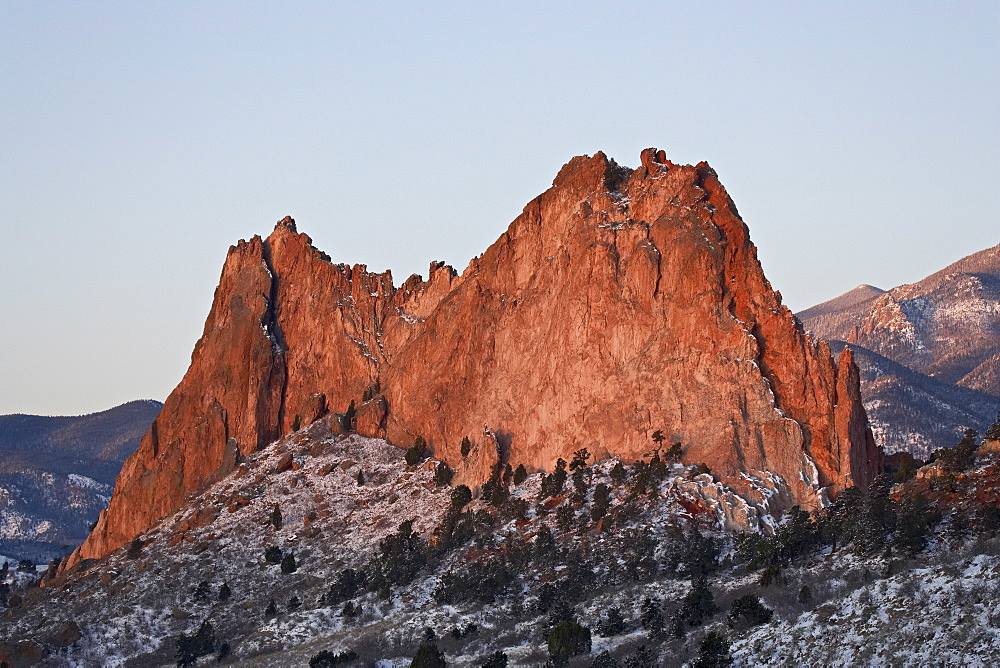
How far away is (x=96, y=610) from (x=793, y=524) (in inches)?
2001

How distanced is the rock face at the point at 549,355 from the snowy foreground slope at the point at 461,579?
3991 millimetres

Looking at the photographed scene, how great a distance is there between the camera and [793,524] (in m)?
84.1

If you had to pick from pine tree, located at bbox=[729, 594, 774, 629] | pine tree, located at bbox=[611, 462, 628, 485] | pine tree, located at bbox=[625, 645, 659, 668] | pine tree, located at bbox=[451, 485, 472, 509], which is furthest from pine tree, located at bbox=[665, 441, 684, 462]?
pine tree, located at bbox=[625, 645, 659, 668]

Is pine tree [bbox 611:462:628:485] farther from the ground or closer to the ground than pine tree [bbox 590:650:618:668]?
farther from the ground

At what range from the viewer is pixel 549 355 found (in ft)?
352

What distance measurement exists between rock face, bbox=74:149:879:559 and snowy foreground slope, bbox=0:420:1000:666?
399cm

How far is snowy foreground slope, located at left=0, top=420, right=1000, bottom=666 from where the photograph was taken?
211ft

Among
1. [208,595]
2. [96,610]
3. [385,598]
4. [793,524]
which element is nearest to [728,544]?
[793,524]

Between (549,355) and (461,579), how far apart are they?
21399 millimetres

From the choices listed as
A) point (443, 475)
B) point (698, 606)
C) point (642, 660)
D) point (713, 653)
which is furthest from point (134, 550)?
point (713, 653)

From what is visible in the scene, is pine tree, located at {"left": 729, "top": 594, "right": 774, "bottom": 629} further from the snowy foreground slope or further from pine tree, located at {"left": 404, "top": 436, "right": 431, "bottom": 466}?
pine tree, located at {"left": 404, "top": 436, "right": 431, "bottom": 466}

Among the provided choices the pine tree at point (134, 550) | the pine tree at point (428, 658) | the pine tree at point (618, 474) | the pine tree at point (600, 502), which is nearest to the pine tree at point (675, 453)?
the pine tree at point (618, 474)

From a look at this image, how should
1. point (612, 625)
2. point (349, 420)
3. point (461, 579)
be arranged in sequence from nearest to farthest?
point (612, 625), point (461, 579), point (349, 420)

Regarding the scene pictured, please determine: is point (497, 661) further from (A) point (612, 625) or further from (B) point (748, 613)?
(B) point (748, 613)
